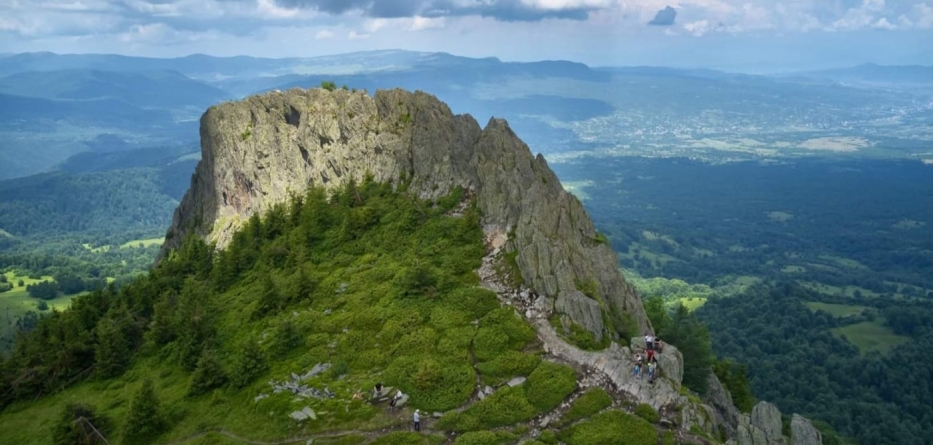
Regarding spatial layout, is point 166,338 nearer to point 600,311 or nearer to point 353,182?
point 353,182

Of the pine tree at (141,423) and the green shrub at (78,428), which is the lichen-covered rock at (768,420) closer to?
the pine tree at (141,423)

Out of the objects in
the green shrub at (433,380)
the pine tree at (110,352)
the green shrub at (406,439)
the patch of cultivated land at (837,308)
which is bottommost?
the patch of cultivated land at (837,308)

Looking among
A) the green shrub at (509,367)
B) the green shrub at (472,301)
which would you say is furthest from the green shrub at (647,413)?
the green shrub at (472,301)

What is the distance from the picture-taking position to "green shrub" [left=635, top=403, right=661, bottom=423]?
32688 millimetres

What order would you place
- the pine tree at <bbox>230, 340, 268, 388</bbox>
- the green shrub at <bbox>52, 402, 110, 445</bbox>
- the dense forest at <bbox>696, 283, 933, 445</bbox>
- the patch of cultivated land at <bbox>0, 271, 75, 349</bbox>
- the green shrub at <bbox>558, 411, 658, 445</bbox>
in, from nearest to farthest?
the green shrub at <bbox>558, 411, 658, 445</bbox>, the green shrub at <bbox>52, 402, 110, 445</bbox>, the pine tree at <bbox>230, 340, 268, 388</bbox>, the dense forest at <bbox>696, 283, 933, 445</bbox>, the patch of cultivated land at <bbox>0, 271, 75, 349</bbox>

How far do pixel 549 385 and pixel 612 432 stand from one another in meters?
4.50

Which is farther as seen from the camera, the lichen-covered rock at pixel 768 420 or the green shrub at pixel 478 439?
the lichen-covered rock at pixel 768 420

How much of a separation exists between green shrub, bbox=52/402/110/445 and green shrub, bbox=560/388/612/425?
28.6 metres

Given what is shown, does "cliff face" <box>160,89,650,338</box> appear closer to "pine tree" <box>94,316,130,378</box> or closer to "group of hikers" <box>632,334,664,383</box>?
"group of hikers" <box>632,334,664,383</box>

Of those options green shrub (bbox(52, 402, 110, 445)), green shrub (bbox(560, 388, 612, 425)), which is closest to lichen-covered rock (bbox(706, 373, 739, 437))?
green shrub (bbox(560, 388, 612, 425))

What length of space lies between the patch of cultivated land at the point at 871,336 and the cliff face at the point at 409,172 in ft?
431

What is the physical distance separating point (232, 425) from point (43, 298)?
611ft

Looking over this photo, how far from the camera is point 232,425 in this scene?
3625 centimetres

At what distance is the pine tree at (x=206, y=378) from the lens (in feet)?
134
